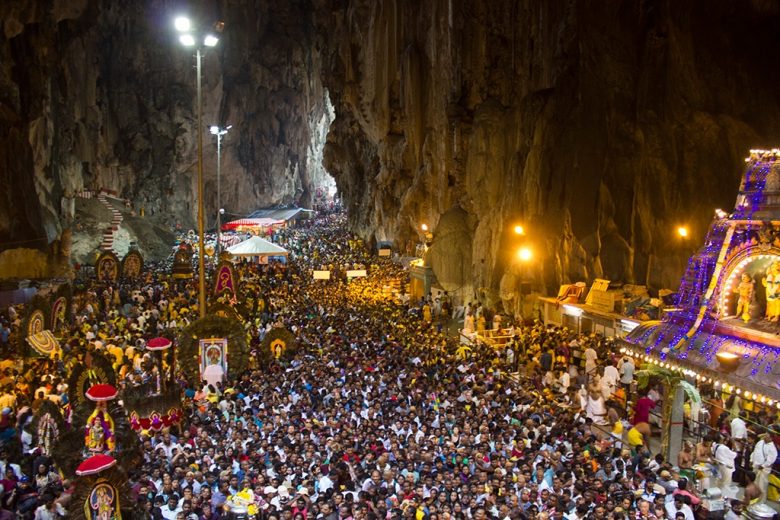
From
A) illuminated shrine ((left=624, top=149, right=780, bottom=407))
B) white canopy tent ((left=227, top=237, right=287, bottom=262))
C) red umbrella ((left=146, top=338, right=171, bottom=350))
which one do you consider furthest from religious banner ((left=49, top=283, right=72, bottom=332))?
illuminated shrine ((left=624, top=149, right=780, bottom=407))

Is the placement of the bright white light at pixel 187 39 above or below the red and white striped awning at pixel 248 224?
above

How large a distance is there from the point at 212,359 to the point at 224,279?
29.9 ft

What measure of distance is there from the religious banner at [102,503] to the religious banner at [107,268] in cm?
2413

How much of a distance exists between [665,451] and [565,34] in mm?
16497

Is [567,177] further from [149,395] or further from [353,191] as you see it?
[353,191]

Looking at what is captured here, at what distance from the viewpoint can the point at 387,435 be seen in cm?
1260

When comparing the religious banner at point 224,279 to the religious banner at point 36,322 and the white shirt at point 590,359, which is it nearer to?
the religious banner at point 36,322

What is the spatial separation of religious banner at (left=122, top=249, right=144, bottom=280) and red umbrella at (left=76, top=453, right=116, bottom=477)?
1019 inches

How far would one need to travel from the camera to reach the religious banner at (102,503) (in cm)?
905

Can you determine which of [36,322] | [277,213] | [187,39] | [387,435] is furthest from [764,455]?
[277,213]

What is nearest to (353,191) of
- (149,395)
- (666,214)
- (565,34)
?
(565,34)

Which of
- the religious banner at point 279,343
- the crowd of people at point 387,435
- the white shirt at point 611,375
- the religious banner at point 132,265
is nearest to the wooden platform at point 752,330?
the crowd of people at point 387,435

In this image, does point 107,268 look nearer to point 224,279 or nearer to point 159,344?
point 224,279

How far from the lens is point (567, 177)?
23.7m
